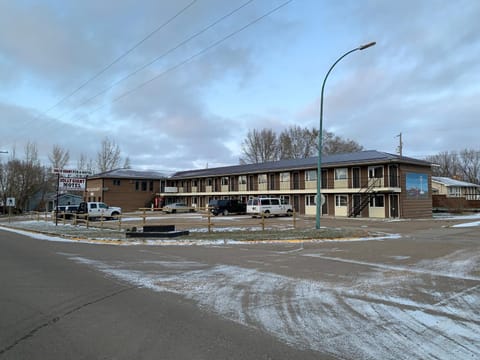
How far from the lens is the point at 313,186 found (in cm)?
3975

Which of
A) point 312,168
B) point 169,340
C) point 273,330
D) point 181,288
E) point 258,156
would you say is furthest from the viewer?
point 258,156

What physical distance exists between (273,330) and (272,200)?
32255mm

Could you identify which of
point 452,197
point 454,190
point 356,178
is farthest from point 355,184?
point 454,190

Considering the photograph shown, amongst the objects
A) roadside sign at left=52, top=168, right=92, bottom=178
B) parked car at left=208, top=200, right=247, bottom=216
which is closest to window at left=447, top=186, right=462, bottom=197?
parked car at left=208, top=200, right=247, bottom=216

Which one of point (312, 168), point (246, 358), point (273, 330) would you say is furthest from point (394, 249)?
point (312, 168)

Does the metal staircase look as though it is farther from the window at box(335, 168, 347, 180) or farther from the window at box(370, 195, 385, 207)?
the window at box(335, 168, 347, 180)

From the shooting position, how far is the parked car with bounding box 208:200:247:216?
42031mm

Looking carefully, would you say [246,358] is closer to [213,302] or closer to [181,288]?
[213,302]

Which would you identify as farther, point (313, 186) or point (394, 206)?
point (313, 186)

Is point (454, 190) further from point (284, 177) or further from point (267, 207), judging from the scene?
point (267, 207)

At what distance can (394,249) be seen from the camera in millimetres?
13484

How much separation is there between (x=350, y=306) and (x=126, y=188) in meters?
53.2

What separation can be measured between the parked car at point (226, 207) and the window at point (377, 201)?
1517cm

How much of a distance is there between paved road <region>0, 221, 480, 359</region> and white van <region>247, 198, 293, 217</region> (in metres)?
24.7
